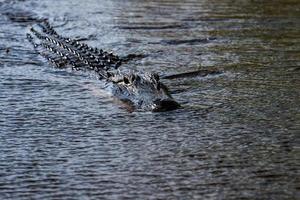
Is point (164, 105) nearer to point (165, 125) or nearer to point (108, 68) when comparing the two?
point (165, 125)

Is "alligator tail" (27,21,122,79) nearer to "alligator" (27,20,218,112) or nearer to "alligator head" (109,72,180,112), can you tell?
"alligator" (27,20,218,112)

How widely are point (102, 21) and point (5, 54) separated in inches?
126

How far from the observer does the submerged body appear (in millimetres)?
6457

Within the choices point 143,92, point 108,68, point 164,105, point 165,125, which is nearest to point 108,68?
point 108,68

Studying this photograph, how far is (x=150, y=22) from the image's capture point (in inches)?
472

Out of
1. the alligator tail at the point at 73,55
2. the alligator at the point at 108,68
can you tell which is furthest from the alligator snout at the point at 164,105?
the alligator tail at the point at 73,55

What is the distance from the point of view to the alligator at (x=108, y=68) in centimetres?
646

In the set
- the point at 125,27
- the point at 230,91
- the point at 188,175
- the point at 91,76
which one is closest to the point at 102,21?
the point at 125,27

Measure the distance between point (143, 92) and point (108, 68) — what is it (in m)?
1.85

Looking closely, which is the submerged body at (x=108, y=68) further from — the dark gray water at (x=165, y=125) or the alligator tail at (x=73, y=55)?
the dark gray water at (x=165, y=125)

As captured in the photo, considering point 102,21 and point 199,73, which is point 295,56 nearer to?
point 199,73

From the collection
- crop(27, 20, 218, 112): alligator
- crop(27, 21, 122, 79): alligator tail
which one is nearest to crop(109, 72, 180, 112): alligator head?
crop(27, 20, 218, 112): alligator

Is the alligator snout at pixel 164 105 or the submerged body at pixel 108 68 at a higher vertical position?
the submerged body at pixel 108 68

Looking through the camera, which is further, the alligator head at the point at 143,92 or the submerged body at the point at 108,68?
the submerged body at the point at 108,68
